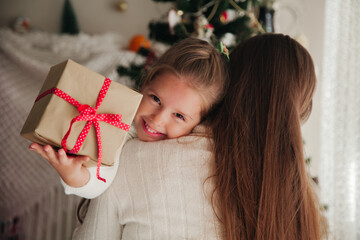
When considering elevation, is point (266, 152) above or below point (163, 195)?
above

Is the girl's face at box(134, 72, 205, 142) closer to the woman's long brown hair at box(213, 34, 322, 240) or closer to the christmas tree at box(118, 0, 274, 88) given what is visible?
the woman's long brown hair at box(213, 34, 322, 240)

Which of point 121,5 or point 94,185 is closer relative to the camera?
point 94,185

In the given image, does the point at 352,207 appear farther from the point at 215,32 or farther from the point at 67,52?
the point at 67,52

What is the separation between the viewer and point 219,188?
2.54ft

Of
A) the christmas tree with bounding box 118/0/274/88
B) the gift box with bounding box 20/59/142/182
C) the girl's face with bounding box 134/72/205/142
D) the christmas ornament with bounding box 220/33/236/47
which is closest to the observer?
the gift box with bounding box 20/59/142/182

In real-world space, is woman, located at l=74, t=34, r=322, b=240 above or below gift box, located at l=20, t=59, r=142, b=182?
below

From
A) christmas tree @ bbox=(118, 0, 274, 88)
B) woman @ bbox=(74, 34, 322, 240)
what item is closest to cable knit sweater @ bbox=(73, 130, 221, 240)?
woman @ bbox=(74, 34, 322, 240)

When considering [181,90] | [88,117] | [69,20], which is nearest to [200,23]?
[181,90]

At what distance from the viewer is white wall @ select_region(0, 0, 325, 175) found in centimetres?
206

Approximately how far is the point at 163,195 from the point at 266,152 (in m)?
0.33

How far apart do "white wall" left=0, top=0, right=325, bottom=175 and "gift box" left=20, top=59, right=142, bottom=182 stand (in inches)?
71.1

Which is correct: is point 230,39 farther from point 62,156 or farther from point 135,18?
point 62,156

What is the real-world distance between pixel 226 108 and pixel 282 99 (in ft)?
0.61

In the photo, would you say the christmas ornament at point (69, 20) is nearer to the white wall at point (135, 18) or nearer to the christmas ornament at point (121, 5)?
the white wall at point (135, 18)
